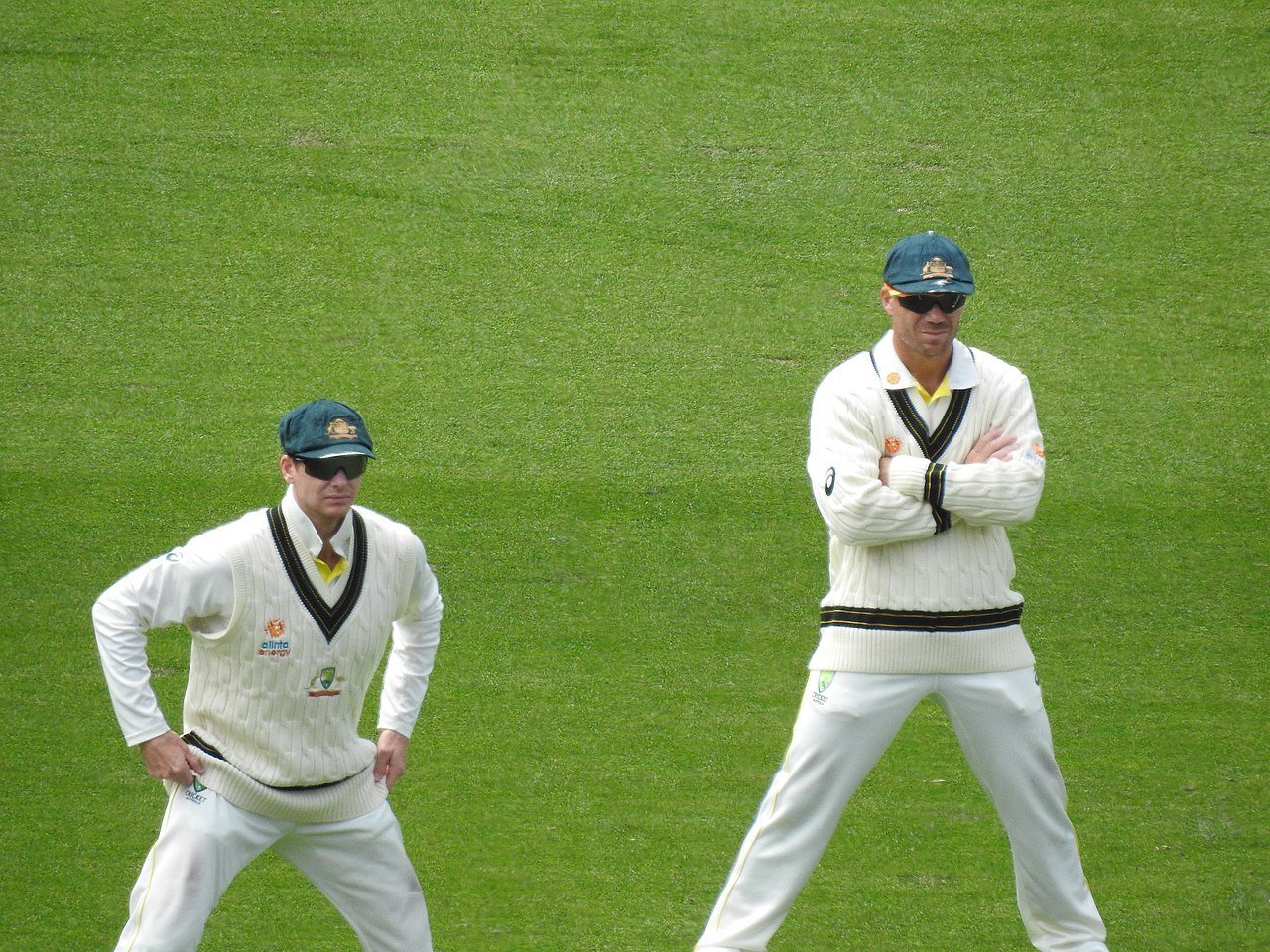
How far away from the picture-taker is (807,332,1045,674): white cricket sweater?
Result: 3.60m

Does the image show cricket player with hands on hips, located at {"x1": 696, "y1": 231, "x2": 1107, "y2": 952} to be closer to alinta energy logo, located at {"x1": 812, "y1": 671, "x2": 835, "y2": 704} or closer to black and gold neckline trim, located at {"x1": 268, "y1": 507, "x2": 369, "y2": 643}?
alinta energy logo, located at {"x1": 812, "y1": 671, "x2": 835, "y2": 704}

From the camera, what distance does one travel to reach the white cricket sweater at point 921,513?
360cm

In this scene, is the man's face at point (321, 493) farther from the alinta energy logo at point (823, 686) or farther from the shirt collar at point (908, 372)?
the shirt collar at point (908, 372)

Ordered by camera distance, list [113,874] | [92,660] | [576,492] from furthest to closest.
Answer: [576,492] < [92,660] < [113,874]

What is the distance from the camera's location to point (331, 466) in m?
3.40

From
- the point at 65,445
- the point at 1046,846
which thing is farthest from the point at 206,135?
the point at 1046,846

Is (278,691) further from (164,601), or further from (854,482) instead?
(854,482)

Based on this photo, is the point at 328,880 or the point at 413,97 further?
the point at 413,97

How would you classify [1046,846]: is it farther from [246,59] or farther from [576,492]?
[246,59]

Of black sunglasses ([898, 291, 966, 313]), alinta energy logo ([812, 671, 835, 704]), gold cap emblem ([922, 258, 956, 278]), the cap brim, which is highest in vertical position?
gold cap emblem ([922, 258, 956, 278])

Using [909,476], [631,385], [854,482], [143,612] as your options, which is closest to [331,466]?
[143,612]

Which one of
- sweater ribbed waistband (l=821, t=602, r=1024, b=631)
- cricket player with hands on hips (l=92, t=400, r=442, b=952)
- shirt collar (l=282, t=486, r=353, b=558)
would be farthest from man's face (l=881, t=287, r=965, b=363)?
shirt collar (l=282, t=486, r=353, b=558)

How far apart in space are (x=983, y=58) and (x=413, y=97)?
3.09 m

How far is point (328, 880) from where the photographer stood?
362cm
